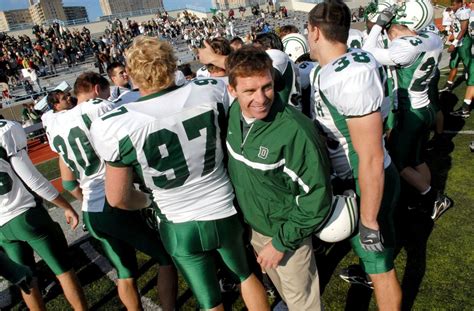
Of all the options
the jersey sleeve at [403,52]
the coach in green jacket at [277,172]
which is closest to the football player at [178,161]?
the coach in green jacket at [277,172]

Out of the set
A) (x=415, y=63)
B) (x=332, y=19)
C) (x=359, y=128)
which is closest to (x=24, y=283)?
(x=359, y=128)

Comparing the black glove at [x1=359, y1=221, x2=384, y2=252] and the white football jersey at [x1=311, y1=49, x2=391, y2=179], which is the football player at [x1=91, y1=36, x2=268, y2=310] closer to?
the white football jersey at [x1=311, y1=49, x2=391, y2=179]

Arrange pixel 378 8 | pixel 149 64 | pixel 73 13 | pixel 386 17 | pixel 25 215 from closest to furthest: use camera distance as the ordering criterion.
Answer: pixel 149 64 → pixel 25 215 → pixel 386 17 → pixel 378 8 → pixel 73 13

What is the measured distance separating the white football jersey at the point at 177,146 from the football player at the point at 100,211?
63 centimetres

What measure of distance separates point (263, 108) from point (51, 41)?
25707 millimetres

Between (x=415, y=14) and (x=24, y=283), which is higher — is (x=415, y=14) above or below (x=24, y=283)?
above

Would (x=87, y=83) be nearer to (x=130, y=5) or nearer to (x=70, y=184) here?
(x=70, y=184)

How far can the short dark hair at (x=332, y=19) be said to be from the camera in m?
1.99

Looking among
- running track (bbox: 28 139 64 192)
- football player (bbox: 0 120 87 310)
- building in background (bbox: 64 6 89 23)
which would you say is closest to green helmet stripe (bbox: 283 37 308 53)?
football player (bbox: 0 120 87 310)

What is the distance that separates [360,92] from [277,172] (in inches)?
21.5

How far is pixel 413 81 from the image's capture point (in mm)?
3475

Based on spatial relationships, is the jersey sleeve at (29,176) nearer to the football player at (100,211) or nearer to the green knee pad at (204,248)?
the football player at (100,211)

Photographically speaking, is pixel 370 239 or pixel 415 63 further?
pixel 415 63

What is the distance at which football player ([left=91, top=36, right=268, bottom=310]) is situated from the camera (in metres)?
1.88
